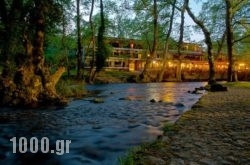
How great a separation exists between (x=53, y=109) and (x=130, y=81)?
33.4 meters

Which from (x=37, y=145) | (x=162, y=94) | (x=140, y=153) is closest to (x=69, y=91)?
(x=162, y=94)

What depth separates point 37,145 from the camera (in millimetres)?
8438

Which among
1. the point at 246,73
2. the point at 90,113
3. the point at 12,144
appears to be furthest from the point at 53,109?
the point at 246,73

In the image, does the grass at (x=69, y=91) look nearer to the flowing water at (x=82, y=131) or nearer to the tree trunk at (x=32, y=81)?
the tree trunk at (x=32, y=81)

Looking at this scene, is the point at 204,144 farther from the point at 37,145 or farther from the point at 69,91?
the point at 69,91

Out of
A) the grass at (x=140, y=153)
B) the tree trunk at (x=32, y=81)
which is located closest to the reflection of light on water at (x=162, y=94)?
the tree trunk at (x=32, y=81)

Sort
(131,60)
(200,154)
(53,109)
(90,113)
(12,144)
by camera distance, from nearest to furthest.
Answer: (200,154) → (12,144) → (90,113) → (53,109) → (131,60)

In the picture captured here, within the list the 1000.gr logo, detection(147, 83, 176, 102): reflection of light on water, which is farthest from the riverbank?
detection(147, 83, 176, 102): reflection of light on water

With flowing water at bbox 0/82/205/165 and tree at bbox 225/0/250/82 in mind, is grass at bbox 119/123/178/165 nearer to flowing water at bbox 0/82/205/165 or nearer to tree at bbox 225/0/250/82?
flowing water at bbox 0/82/205/165

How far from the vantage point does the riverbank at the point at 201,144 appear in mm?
5848

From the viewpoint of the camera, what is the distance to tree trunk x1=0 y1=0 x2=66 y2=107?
16969 millimetres

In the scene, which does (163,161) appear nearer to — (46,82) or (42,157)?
(42,157)

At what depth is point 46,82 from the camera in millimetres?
17781

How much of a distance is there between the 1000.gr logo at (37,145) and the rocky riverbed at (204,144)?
8.24 feet
